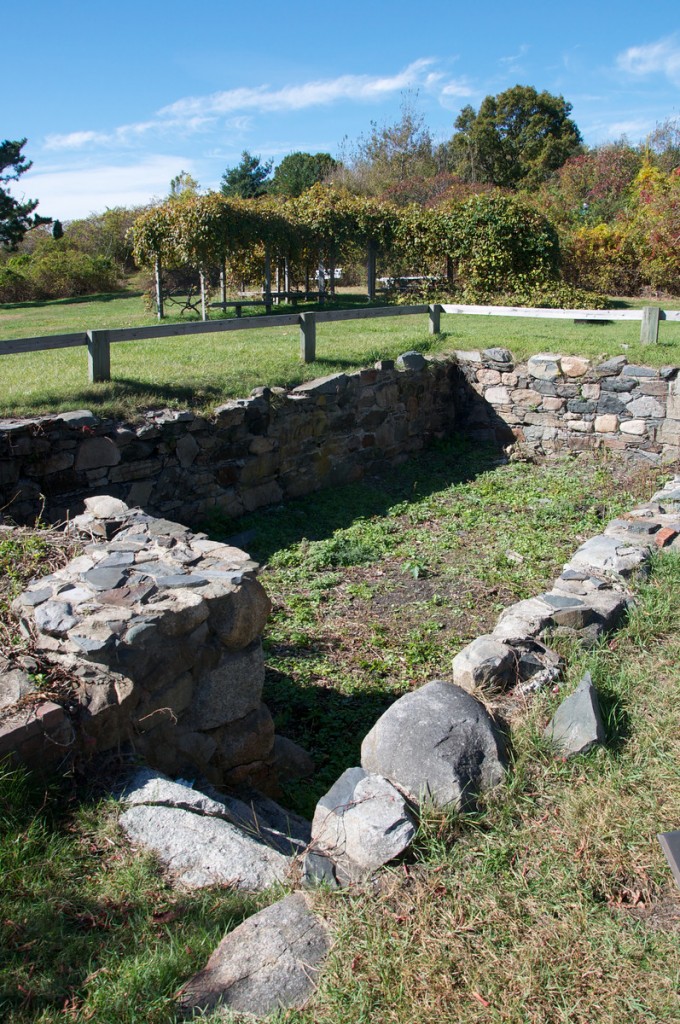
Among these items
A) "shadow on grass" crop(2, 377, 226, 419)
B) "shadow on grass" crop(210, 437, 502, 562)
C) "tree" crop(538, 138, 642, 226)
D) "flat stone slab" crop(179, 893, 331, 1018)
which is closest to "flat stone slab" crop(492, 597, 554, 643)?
"flat stone slab" crop(179, 893, 331, 1018)

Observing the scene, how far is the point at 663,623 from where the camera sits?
14.1ft

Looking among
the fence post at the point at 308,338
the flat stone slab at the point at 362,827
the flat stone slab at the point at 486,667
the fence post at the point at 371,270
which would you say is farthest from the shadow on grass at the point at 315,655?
the fence post at the point at 371,270

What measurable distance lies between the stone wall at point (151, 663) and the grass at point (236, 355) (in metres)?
3.10

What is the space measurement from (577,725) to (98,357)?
556cm

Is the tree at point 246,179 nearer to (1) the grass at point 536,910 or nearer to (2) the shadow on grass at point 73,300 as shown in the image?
(2) the shadow on grass at point 73,300

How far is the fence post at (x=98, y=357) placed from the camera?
7.15 meters

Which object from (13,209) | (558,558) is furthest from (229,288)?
(558,558)

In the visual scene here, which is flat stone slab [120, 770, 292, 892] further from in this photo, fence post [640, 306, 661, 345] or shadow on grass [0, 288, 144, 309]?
shadow on grass [0, 288, 144, 309]

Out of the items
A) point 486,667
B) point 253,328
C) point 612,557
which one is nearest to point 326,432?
point 253,328

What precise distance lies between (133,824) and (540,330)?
33.9 feet

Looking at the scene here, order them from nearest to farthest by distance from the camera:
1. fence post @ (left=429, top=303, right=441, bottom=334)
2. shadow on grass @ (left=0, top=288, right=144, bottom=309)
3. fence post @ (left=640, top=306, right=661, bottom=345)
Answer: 1. fence post @ (left=640, top=306, right=661, bottom=345)
2. fence post @ (left=429, top=303, right=441, bottom=334)
3. shadow on grass @ (left=0, top=288, right=144, bottom=309)

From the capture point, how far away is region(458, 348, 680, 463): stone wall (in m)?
9.10

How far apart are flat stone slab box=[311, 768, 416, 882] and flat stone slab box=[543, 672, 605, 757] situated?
79 cm

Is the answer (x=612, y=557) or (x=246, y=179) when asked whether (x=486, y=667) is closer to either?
(x=612, y=557)
